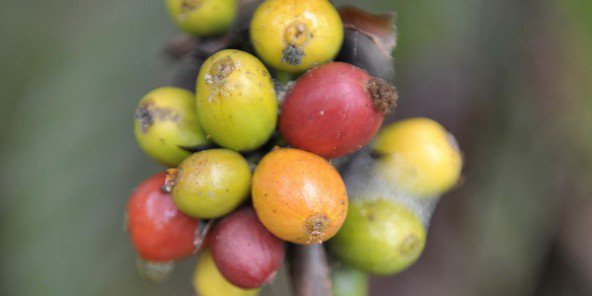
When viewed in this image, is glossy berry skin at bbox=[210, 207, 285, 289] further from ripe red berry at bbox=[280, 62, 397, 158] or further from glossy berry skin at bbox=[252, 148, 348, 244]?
ripe red berry at bbox=[280, 62, 397, 158]

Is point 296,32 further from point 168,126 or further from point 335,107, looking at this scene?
point 168,126

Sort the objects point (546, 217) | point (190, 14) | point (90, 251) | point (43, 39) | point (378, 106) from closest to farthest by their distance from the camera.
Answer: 1. point (378, 106)
2. point (190, 14)
3. point (546, 217)
4. point (90, 251)
5. point (43, 39)

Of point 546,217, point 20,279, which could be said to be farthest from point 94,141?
point 546,217

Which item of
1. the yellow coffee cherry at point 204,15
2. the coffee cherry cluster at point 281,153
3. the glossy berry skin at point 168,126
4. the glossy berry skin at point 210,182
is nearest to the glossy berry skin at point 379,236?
the coffee cherry cluster at point 281,153

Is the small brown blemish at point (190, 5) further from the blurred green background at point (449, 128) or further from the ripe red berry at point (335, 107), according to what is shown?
the blurred green background at point (449, 128)

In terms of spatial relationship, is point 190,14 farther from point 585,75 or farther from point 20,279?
point 20,279

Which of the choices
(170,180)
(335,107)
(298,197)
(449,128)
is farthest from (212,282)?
(449,128)
